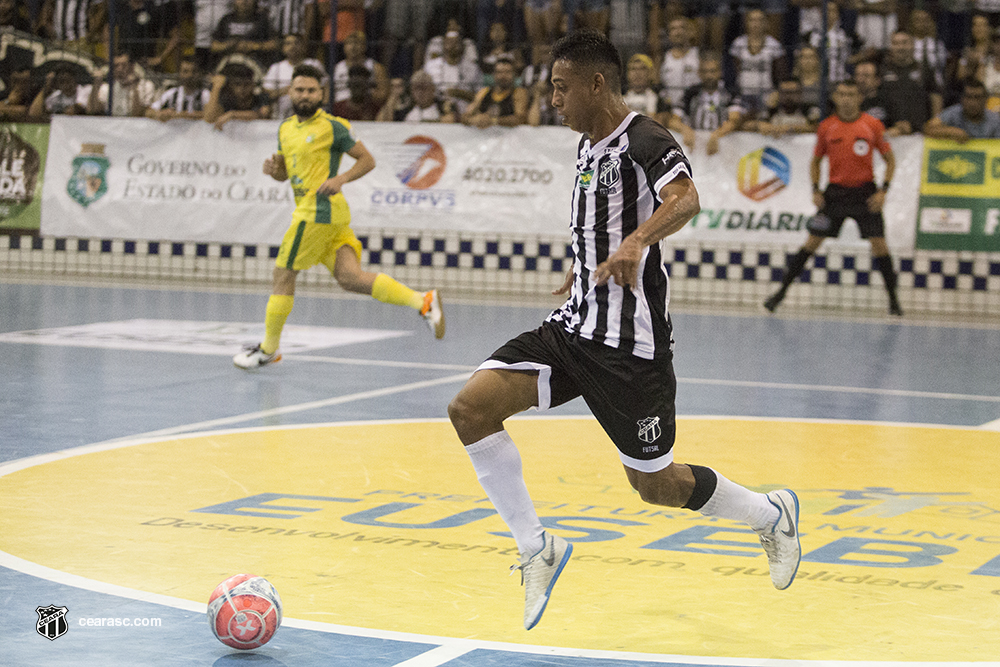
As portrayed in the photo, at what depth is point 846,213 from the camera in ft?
49.5

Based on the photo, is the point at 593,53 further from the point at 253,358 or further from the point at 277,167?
the point at 253,358

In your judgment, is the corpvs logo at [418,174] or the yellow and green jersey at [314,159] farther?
the corpvs logo at [418,174]

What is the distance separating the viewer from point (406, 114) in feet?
56.0

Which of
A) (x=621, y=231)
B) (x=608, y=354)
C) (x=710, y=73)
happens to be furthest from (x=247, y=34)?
(x=608, y=354)

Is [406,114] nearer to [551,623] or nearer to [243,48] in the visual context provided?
[243,48]

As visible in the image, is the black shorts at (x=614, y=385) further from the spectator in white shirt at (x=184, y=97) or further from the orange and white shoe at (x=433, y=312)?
the spectator in white shirt at (x=184, y=97)

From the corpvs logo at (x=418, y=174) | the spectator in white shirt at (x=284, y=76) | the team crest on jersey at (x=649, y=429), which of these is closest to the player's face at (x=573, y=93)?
the team crest on jersey at (x=649, y=429)

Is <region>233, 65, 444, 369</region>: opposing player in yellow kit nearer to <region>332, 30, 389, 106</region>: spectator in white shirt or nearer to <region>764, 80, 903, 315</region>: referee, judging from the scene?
<region>764, 80, 903, 315</region>: referee

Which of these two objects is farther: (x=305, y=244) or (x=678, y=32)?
(x=678, y=32)

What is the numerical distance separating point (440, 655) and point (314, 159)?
23.1 ft

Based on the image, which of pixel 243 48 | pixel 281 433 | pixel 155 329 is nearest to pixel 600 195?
pixel 281 433

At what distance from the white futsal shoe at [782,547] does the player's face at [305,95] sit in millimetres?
6432

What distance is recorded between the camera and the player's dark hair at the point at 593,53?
4.68 m

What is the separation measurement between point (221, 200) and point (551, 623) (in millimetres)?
13771
